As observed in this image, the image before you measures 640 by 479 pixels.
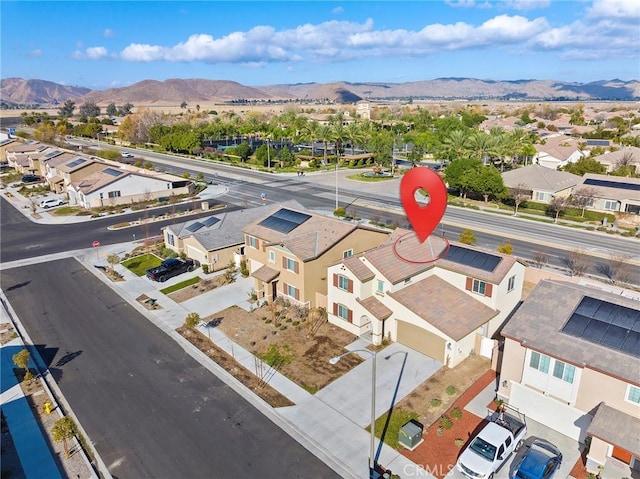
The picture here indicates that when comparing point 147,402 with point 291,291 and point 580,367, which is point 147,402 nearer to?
point 291,291

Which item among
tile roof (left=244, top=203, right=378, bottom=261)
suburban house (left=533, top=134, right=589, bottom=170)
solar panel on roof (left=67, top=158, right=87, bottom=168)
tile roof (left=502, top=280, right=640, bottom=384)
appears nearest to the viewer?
tile roof (left=502, top=280, right=640, bottom=384)

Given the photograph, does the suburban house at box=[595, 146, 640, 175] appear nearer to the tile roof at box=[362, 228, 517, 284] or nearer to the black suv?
the tile roof at box=[362, 228, 517, 284]

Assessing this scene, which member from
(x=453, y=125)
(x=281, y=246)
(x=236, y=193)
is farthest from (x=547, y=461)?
(x=453, y=125)

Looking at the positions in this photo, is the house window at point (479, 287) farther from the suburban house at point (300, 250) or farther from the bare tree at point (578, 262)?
the bare tree at point (578, 262)

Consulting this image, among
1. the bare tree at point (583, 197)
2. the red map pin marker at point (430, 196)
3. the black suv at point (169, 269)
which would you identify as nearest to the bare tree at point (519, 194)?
the bare tree at point (583, 197)

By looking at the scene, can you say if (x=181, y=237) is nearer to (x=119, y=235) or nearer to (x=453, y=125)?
(x=119, y=235)

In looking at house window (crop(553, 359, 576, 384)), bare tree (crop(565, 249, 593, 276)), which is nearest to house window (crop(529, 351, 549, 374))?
house window (crop(553, 359, 576, 384))
